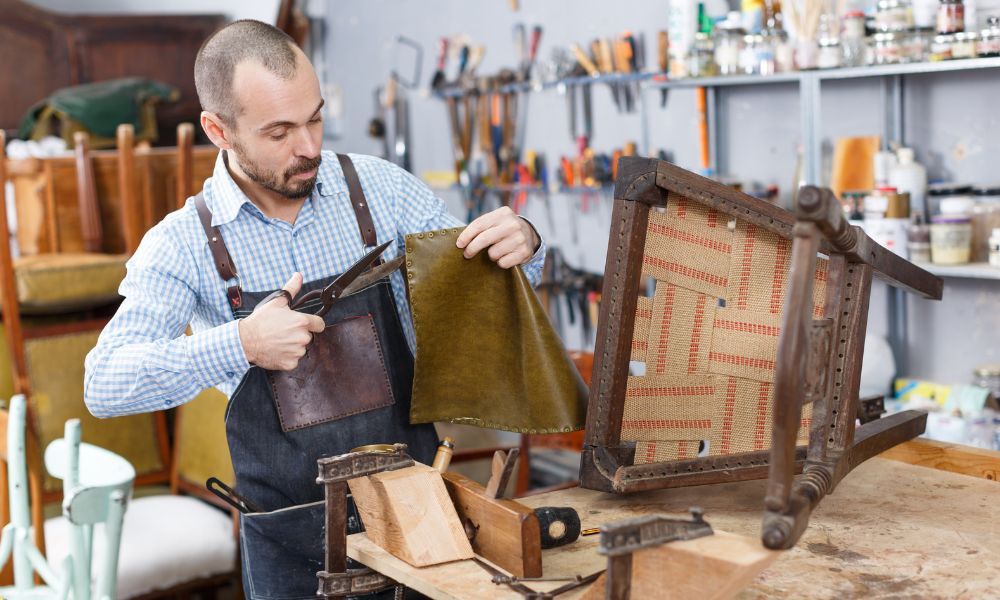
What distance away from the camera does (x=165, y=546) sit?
3.38m

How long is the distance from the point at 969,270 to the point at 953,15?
2.48 ft

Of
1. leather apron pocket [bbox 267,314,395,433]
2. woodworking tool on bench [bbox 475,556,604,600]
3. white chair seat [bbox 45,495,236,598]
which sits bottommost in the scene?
white chair seat [bbox 45,495,236,598]

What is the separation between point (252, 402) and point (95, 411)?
11.6 inches

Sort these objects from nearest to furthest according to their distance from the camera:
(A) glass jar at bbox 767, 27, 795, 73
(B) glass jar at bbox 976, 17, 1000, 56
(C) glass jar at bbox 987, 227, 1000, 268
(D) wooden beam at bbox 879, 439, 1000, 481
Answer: (D) wooden beam at bbox 879, 439, 1000, 481 < (B) glass jar at bbox 976, 17, 1000, 56 < (C) glass jar at bbox 987, 227, 1000, 268 < (A) glass jar at bbox 767, 27, 795, 73

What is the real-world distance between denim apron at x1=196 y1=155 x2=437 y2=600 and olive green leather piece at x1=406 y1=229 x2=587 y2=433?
0.12m

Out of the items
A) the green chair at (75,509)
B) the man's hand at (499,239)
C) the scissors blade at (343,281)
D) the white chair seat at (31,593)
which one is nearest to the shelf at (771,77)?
the man's hand at (499,239)

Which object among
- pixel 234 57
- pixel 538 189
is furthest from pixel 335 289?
pixel 538 189

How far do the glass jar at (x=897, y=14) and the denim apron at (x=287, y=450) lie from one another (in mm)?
2022

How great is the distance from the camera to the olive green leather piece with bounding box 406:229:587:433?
2.11 metres

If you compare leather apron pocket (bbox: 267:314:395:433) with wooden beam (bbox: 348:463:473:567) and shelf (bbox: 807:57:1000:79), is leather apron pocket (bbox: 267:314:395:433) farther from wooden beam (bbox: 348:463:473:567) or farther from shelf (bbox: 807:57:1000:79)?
shelf (bbox: 807:57:1000:79)

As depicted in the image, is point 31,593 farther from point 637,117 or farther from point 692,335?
point 637,117

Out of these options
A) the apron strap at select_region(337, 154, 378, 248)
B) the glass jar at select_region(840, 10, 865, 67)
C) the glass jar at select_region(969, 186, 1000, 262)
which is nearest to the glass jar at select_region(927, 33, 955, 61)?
the glass jar at select_region(840, 10, 865, 67)

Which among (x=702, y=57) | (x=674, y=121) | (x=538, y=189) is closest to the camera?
(x=702, y=57)

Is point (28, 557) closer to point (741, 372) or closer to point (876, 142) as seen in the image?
point (741, 372)
